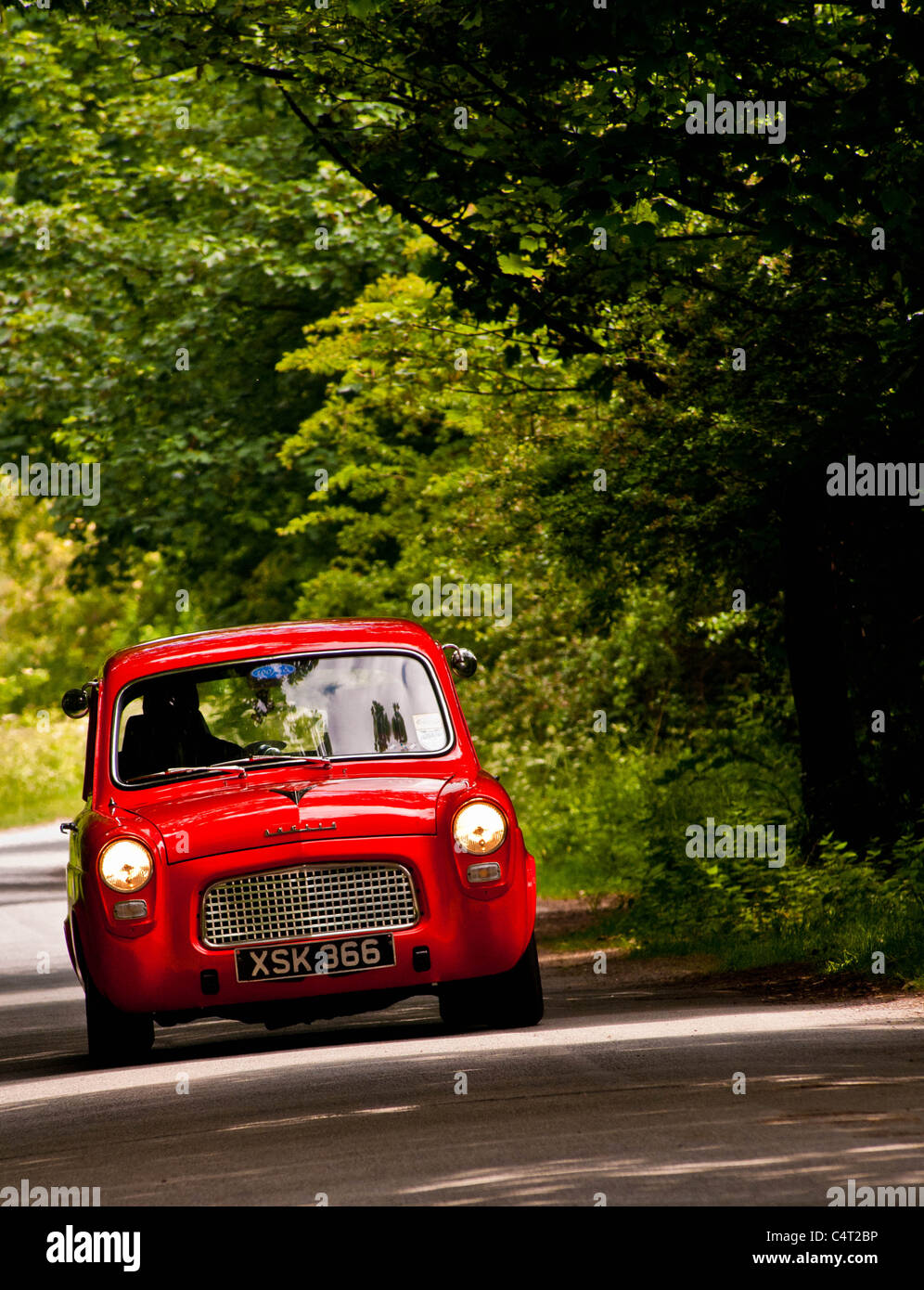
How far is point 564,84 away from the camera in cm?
1510

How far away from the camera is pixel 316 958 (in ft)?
33.2

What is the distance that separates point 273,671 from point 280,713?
0.25 metres

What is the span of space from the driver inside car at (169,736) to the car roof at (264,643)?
14 cm

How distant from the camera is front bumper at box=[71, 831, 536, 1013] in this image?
33.2 ft

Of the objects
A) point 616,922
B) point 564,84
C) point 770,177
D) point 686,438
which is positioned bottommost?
point 616,922

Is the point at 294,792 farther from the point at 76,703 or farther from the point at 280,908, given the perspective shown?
the point at 76,703

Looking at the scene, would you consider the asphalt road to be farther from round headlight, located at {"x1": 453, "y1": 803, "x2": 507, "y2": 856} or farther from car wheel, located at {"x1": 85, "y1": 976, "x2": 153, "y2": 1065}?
round headlight, located at {"x1": 453, "y1": 803, "x2": 507, "y2": 856}

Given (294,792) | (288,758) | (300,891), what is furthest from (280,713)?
(300,891)

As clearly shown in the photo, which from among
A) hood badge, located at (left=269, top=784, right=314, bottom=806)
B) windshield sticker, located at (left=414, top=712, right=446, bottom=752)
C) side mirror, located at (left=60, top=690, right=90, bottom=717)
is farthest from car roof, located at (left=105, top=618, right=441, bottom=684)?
hood badge, located at (left=269, top=784, right=314, bottom=806)

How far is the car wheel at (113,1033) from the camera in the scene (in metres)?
10.6

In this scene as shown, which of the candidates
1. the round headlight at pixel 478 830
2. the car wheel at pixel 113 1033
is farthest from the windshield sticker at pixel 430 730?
the car wheel at pixel 113 1033

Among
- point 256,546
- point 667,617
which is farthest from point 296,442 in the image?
point 667,617
